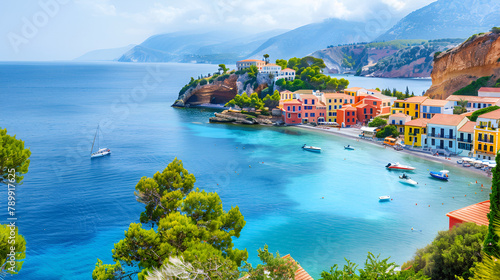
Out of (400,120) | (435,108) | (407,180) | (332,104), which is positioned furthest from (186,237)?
(332,104)

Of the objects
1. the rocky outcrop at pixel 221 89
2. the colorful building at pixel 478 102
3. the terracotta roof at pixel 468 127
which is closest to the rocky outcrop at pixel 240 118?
the rocky outcrop at pixel 221 89

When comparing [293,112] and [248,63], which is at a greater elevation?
[248,63]

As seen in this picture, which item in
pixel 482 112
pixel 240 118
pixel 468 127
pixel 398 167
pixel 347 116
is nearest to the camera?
pixel 398 167

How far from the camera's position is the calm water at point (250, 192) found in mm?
28875

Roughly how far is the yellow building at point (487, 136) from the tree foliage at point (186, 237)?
40.1m

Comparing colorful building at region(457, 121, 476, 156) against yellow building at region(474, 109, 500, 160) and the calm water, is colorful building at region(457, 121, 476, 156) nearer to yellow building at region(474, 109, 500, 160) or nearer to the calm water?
yellow building at region(474, 109, 500, 160)

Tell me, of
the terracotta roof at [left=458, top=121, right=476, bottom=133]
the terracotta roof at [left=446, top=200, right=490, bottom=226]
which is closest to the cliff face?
the terracotta roof at [left=458, top=121, right=476, bottom=133]

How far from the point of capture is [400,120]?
64250mm

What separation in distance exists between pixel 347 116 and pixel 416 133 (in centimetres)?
2071

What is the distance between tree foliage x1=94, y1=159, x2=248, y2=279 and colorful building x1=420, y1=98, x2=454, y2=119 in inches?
2110

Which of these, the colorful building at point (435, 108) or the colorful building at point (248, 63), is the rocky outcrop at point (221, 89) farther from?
the colorful building at point (435, 108)

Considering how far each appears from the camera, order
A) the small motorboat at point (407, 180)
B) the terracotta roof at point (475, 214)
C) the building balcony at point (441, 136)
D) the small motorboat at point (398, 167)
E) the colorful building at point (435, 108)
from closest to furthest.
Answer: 1. the terracotta roof at point (475, 214)
2. the small motorboat at point (407, 180)
3. the small motorboat at point (398, 167)
4. the building balcony at point (441, 136)
5. the colorful building at point (435, 108)

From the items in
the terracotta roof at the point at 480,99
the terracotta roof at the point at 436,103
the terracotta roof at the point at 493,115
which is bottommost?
the terracotta roof at the point at 493,115

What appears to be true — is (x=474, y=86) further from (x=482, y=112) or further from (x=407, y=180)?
(x=407, y=180)
